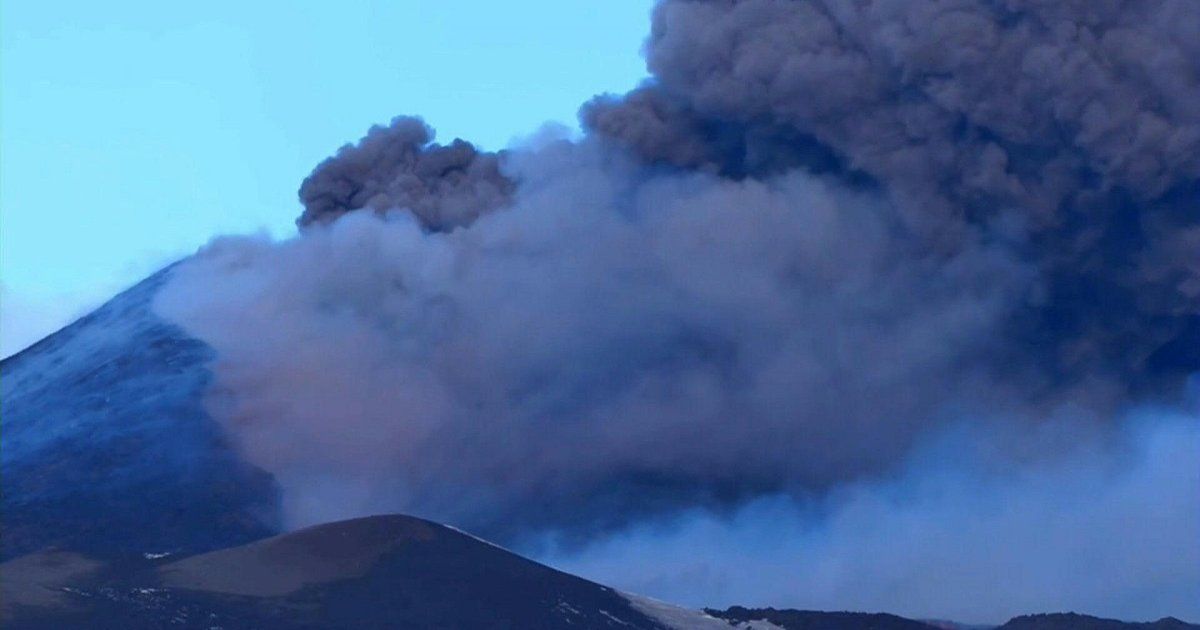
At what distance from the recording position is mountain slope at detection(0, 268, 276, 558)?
43062 millimetres

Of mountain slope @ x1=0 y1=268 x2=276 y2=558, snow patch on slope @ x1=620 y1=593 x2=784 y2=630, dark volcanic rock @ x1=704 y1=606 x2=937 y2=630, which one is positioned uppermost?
mountain slope @ x1=0 y1=268 x2=276 y2=558

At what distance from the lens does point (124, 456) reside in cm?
4738

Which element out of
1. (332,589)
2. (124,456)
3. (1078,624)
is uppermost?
(124,456)

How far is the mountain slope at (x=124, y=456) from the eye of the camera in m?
43.1

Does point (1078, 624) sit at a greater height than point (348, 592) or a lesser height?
greater

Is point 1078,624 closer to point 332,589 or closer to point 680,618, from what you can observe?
point 680,618

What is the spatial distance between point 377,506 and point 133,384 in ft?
23.9

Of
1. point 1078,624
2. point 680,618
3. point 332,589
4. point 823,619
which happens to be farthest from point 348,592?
point 1078,624

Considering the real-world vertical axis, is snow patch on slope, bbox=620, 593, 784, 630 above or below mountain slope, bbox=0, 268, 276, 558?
below

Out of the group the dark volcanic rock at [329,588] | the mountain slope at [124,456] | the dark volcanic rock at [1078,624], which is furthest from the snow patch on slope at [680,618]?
the mountain slope at [124,456]

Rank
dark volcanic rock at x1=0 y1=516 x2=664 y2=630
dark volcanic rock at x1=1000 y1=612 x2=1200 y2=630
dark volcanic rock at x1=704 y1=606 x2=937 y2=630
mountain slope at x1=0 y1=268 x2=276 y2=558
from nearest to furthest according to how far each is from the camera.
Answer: dark volcanic rock at x1=0 y1=516 x2=664 y2=630, dark volcanic rock at x1=704 y1=606 x2=937 y2=630, dark volcanic rock at x1=1000 y1=612 x2=1200 y2=630, mountain slope at x1=0 y1=268 x2=276 y2=558

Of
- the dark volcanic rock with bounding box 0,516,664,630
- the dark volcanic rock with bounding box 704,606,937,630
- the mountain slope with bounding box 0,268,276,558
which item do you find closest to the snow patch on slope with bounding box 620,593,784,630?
the dark volcanic rock with bounding box 0,516,664,630

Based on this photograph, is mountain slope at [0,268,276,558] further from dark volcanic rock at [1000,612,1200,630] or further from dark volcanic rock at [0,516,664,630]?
dark volcanic rock at [1000,612,1200,630]

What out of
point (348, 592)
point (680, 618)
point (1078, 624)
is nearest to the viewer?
point (348, 592)
